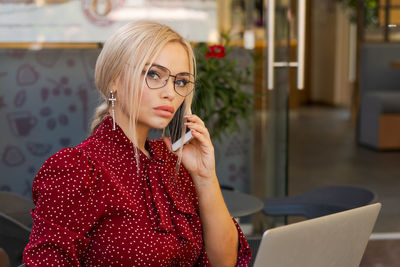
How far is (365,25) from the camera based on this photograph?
24.8 feet

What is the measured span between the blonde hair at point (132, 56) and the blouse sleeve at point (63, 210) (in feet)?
0.50

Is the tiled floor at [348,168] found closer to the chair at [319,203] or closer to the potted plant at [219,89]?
the chair at [319,203]

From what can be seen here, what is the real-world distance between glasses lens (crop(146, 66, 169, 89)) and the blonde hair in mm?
17

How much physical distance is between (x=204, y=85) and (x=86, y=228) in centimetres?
181

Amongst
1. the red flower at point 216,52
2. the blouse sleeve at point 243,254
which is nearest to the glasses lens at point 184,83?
the blouse sleeve at point 243,254

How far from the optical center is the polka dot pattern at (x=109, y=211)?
48.7 inches

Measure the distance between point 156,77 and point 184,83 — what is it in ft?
0.26

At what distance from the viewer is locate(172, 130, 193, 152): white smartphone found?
4.81ft

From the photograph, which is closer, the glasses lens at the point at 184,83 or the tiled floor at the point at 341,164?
the glasses lens at the point at 184,83

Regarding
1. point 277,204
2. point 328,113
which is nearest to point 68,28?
point 277,204

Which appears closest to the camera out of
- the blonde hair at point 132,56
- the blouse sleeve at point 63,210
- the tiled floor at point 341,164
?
the blouse sleeve at point 63,210

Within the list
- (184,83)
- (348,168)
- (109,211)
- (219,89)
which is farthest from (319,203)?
(348,168)

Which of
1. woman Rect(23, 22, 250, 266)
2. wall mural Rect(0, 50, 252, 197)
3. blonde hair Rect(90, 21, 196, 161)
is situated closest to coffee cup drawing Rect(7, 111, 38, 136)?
wall mural Rect(0, 50, 252, 197)

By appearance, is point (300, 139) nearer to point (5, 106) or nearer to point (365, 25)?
point (365, 25)
